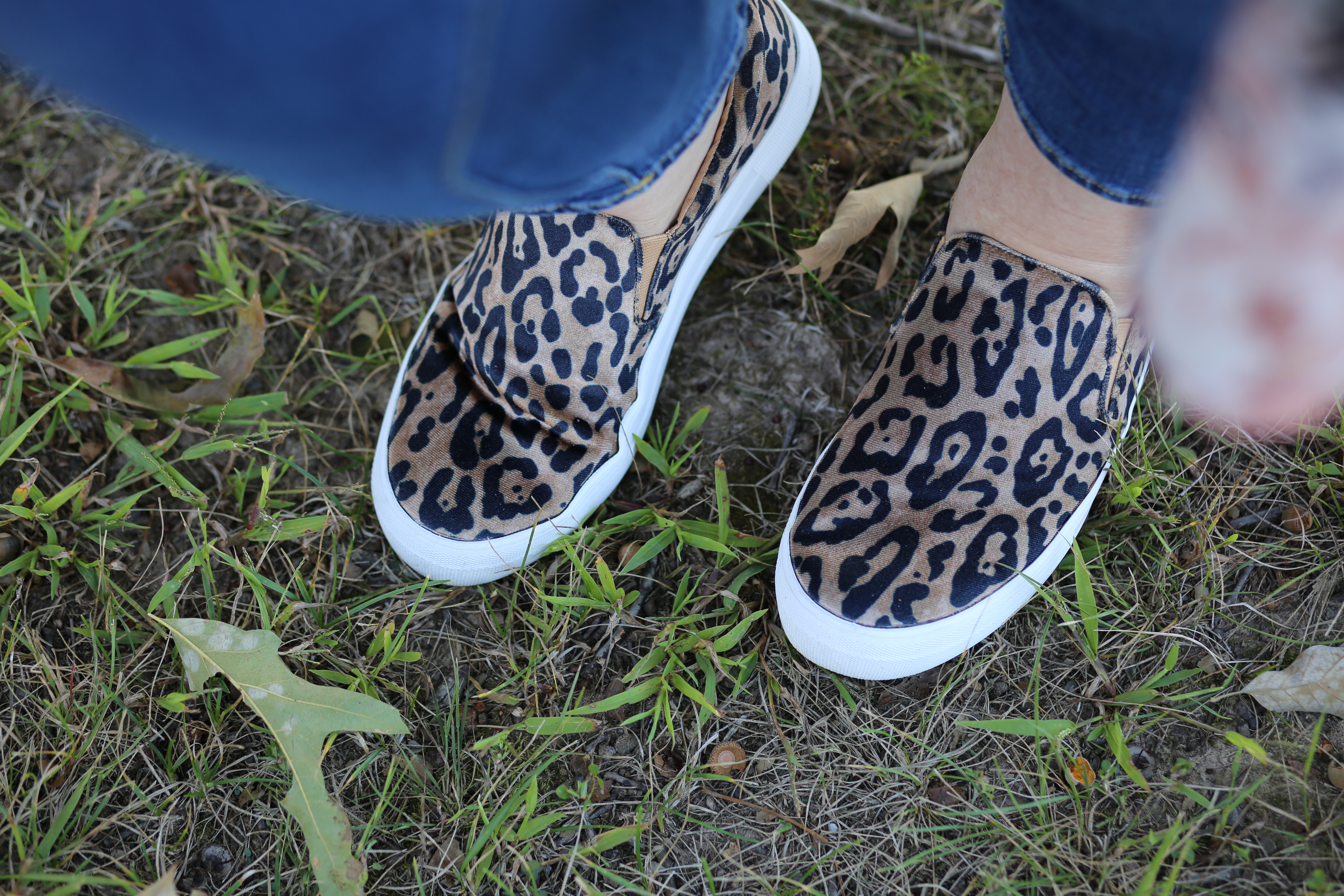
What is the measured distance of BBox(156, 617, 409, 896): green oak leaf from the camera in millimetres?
962

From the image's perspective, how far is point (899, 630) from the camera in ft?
3.23

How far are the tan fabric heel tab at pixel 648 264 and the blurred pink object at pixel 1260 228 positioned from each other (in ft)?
2.04

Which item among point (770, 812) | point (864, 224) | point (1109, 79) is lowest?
point (770, 812)

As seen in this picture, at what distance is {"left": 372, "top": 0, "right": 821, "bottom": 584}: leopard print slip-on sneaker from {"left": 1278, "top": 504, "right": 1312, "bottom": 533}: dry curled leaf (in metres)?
0.94

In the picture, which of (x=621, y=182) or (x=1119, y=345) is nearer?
(x=621, y=182)

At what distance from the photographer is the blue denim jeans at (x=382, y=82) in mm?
507

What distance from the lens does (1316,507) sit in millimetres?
1132

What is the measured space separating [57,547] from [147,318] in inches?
17.0

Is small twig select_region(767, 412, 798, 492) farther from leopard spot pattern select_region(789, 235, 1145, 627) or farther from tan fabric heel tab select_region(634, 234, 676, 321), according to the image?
tan fabric heel tab select_region(634, 234, 676, 321)

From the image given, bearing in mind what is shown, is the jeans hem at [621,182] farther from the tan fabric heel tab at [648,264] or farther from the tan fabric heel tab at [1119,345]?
the tan fabric heel tab at [1119,345]

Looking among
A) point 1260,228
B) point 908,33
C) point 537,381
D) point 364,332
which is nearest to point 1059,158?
point 1260,228

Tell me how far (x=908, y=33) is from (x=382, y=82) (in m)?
1.30

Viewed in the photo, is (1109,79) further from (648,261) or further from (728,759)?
(728,759)

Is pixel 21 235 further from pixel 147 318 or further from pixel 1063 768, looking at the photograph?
pixel 1063 768
